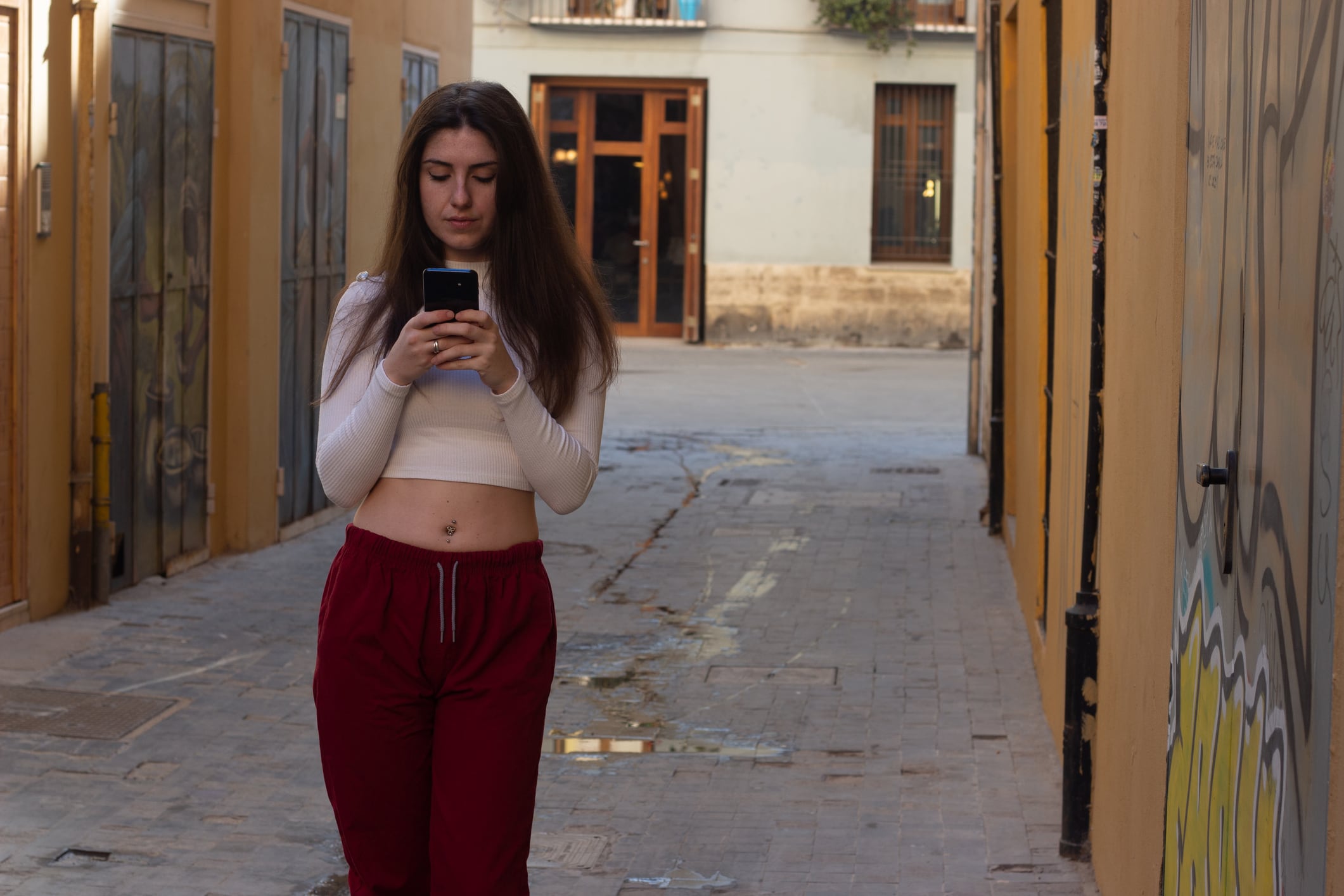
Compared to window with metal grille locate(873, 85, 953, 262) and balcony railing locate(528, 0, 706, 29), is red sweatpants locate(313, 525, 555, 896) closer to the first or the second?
balcony railing locate(528, 0, 706, 29)

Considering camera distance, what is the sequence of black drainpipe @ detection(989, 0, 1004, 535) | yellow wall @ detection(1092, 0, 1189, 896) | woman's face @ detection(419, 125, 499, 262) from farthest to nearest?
1. black drainpipe @ detection(989, 0, 1004, 535)
2. yellow wall @ detection(1092, 0, 1189, 896)
3. woman's face @ detection(419, 125, 499, 262)

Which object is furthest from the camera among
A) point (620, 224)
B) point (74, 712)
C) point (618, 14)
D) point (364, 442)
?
point (620, 224)

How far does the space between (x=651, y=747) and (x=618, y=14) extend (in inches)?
776

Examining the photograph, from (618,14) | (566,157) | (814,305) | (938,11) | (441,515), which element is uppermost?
(938,11)

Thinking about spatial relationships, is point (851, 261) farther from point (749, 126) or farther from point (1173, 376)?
point (1173, 376)

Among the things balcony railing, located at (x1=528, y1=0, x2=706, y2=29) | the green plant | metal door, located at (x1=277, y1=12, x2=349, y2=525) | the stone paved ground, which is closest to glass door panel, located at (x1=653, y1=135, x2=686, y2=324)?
balcony railing, located at (x1=528, y1=0, x2=706, y2=29)

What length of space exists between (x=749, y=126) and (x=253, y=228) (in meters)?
15.7

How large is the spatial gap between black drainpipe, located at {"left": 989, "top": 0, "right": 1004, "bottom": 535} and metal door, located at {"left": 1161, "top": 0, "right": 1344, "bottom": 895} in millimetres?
6755

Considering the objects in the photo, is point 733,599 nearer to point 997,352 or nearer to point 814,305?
point 997,352

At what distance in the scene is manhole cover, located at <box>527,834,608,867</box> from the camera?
4.83 metres

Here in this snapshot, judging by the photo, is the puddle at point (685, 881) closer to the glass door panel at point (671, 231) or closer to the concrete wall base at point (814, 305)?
the concrete wall base at point (814, 305)

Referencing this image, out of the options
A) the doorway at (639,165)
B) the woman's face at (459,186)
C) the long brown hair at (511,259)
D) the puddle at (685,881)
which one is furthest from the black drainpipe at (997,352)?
the doorway at (639,165)

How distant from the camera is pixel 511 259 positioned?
3.15m

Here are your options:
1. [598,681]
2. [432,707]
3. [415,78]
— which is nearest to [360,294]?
[432,707]
